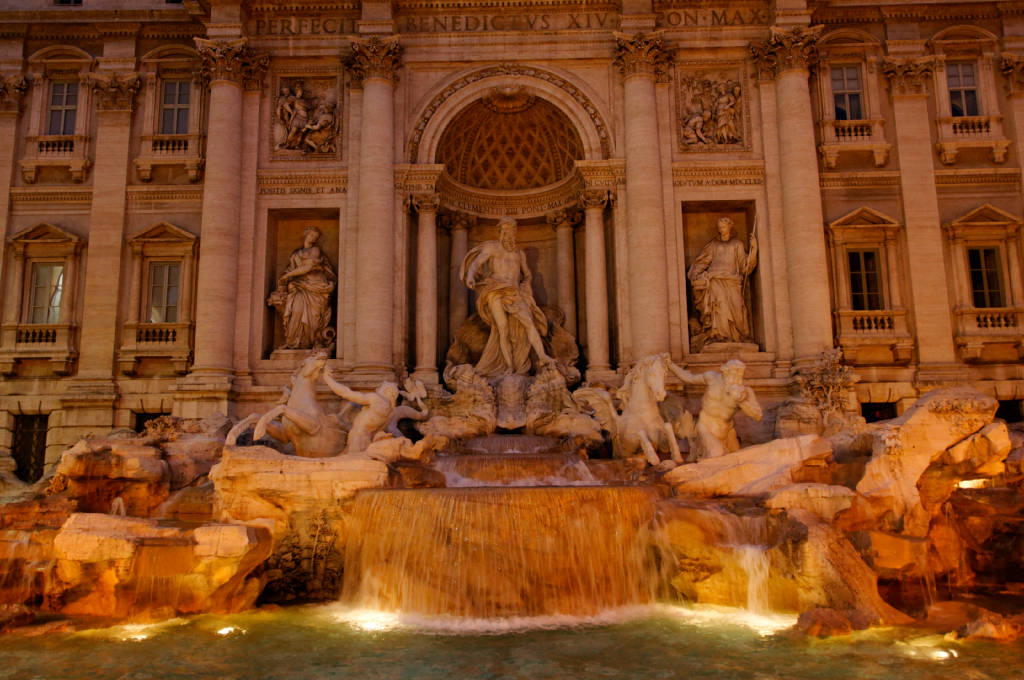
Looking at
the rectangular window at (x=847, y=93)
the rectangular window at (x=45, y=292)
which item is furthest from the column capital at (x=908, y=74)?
the rectangular window at (x=45, y=292)

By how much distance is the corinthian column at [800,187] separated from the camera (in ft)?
53.9

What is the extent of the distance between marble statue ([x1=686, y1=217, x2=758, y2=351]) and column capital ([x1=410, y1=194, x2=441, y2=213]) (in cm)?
627

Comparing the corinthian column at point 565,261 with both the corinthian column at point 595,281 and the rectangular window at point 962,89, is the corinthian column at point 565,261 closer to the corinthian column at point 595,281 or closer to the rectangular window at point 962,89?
the corinthian column at point 595,281

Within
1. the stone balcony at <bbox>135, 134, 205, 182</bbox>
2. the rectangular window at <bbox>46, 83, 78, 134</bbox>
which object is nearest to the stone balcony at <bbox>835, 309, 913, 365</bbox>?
→ the stone balcony at <bbox>135, 134, 205, 182</bbox>

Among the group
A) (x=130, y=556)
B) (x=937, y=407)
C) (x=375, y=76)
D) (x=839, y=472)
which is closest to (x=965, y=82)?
(x=937, y=407)

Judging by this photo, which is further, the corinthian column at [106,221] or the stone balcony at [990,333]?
the corinthian column at [106,221]

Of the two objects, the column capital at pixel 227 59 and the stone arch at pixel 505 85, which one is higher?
the column capital at pixel 227 59

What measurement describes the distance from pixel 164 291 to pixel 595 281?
34.1 ft

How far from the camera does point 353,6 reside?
1812 centimetres

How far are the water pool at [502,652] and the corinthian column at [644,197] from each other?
8081 millimetres

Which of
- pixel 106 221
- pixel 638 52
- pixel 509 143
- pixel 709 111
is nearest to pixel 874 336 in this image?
pixel 709 111

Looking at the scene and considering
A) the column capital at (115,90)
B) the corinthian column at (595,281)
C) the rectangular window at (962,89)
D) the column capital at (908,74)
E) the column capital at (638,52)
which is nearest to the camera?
the corinthian column at (595,281)

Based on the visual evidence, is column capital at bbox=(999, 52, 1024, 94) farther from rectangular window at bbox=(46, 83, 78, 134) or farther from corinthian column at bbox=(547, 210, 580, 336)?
rectangular window at bbox=(46, 83, 78, 134)

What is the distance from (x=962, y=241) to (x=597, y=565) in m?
13.3
